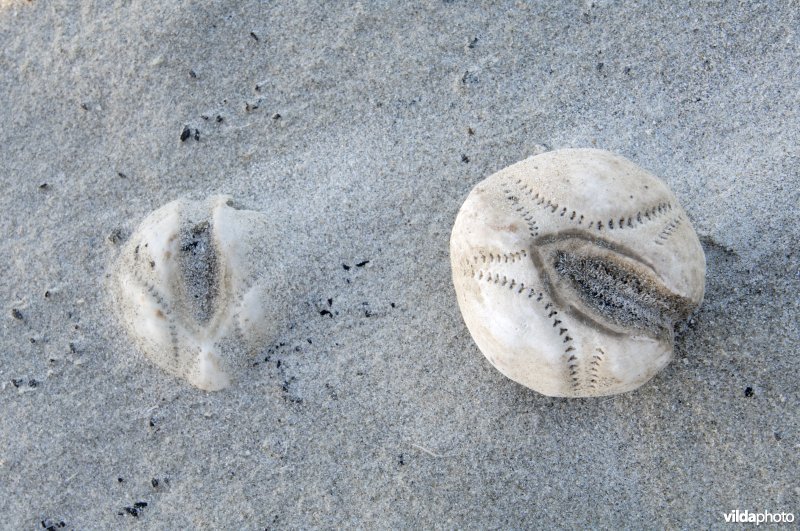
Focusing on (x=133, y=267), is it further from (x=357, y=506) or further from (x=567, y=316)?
(x=567, y=316)

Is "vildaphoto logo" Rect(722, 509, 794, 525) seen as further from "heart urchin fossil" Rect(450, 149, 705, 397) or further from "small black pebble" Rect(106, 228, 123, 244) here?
"small black pebble" Rect(106, 228, 123, 244)

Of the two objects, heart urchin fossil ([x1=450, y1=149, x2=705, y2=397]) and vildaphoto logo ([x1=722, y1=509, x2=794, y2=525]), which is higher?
heart urchin fossil ([x1=450, y1=149, x2=705, y2=397])

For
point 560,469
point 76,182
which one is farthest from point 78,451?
point 560,469

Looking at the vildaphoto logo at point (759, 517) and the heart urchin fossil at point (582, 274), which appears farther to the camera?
the vildaphoto logo at point (759, 517)

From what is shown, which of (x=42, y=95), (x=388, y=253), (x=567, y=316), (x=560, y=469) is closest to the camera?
(x=567, y=316)

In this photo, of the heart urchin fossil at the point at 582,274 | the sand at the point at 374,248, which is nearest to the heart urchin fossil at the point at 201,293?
the sand at the point at 374,248

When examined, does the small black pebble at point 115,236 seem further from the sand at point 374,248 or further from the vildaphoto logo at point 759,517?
the vildaphoto logo at point 759,517

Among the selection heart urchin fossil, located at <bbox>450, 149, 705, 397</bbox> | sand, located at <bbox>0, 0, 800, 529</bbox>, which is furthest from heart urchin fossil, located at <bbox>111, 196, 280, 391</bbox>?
heart urchin fossil, located at <bbox>450, 149, 705, 397</bbox>
